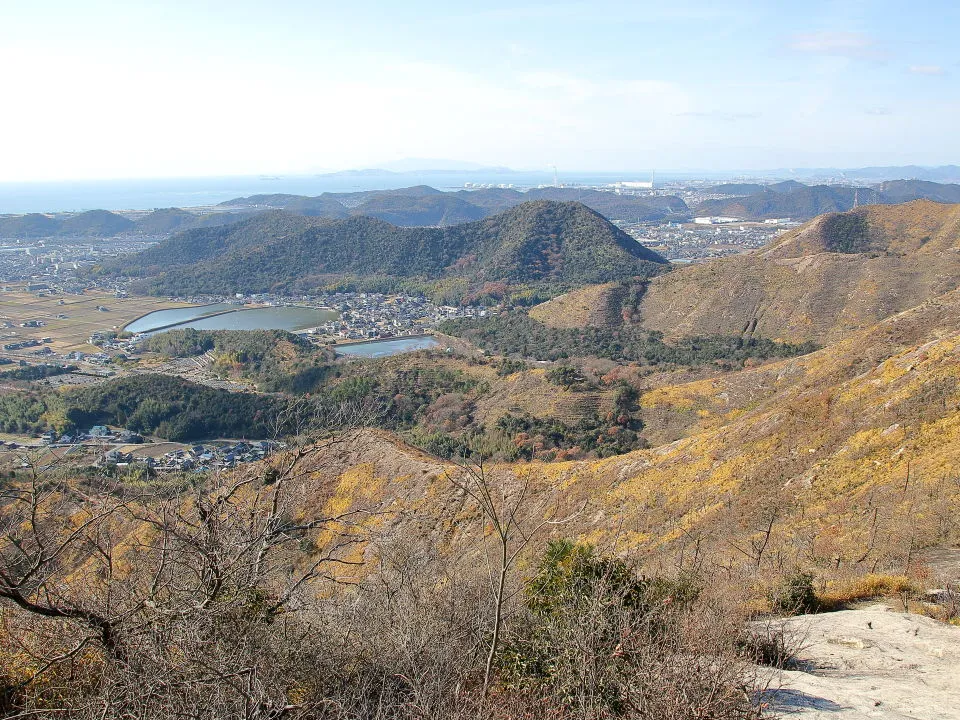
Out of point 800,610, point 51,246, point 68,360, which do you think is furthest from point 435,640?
point 51,246

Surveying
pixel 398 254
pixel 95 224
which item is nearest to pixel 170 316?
pixel 398 254

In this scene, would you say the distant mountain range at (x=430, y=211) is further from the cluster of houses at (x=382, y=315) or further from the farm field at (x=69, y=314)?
the cluster of houses at (x=382, y=315)

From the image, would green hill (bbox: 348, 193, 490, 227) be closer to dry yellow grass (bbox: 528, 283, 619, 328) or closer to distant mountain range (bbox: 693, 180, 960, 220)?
distant mountain range (bbox: 693, 180, 960, 220)

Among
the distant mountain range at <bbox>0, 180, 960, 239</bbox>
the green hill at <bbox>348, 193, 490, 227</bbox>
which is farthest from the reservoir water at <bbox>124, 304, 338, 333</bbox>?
the green hill at <bbox>348, 193, 490, 227</bbox>

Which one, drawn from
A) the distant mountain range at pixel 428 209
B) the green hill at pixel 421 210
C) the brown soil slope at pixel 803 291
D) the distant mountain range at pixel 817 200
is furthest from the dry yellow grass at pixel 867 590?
the distant mountain range at pixel 817 200

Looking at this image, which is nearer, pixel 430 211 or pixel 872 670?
pixel 872 670

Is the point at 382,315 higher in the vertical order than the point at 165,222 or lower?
lower

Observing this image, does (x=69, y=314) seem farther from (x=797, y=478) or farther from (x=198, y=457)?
(x=797, y=478)

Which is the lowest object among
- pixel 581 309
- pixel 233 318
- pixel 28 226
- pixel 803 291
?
pixel 233 318

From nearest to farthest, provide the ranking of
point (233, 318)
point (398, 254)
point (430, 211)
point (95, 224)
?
point (233, 318) < point (398, 254) < point (95, 224) < point (430, 211)

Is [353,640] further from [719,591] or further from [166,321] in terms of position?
[166,321]
